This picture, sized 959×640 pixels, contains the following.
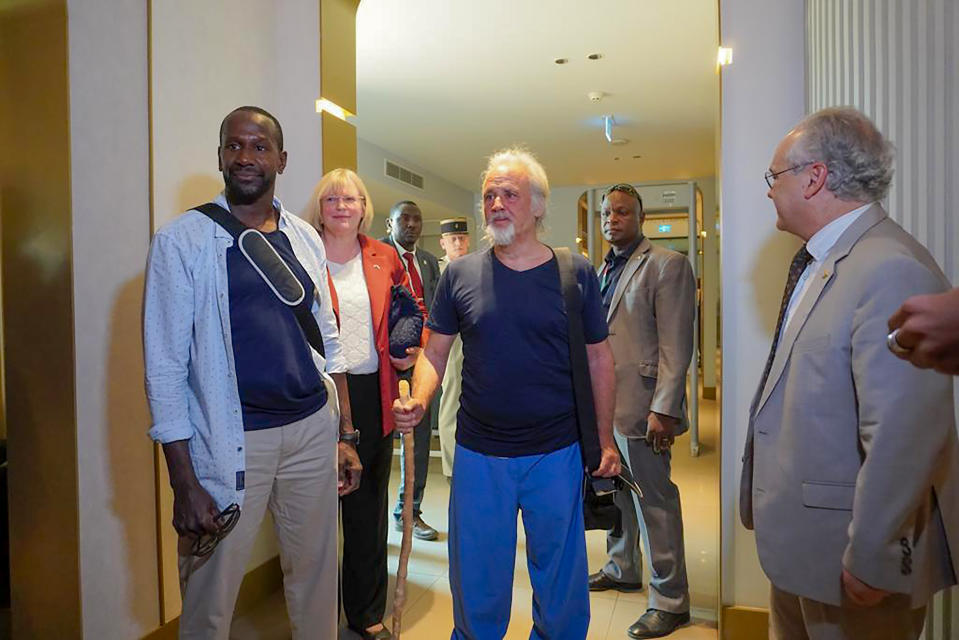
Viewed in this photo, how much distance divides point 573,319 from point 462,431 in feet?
1.52

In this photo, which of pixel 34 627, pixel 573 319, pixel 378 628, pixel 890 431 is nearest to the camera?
pixel 890 431

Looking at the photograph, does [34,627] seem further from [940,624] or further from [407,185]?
[407,185]

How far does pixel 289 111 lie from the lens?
2.73 meters

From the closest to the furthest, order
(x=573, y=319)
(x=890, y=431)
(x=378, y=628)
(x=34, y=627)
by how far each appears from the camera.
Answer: (x=890, y=431) → (x=573, y=319) → (x=34, y=627) → (x=378, y=628)

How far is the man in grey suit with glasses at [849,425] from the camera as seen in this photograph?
3.46 ft

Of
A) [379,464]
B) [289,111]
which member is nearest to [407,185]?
[289,111]

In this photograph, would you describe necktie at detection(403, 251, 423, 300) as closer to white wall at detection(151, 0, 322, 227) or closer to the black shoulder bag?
white wall at detection(151, 0, 322, 227)

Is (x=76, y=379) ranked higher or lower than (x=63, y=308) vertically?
lower

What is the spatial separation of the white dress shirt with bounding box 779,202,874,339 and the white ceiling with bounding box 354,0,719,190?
138 cm

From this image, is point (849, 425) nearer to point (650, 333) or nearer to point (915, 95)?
point (915, 95)

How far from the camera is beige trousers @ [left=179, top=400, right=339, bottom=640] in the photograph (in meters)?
1.47

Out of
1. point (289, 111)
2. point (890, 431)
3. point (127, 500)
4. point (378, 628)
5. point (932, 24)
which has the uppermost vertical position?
point (289, 111)

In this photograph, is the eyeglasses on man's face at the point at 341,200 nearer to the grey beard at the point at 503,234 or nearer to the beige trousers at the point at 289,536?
the grey beard at the point at 503,234

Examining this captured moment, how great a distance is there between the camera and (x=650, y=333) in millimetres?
2490
